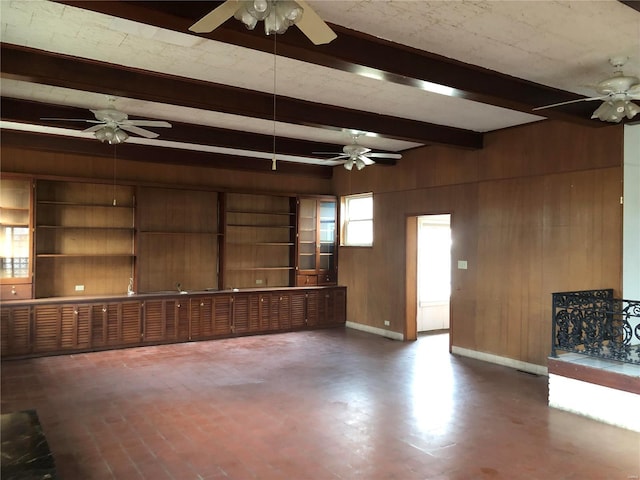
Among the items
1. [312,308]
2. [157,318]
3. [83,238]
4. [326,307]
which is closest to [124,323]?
[157,318]

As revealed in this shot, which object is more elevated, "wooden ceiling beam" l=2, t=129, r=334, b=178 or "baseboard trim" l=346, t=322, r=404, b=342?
"wooden ceiling beam" l=2, t=129, r=334, b=178

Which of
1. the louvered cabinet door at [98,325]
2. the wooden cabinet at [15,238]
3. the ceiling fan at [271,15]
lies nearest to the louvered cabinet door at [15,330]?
the wooden cabinet at [15,238]

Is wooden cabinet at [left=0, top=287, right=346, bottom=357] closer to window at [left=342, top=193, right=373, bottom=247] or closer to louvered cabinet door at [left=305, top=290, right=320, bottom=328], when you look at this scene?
louvered cabinet door at [left=305, top=290, right=320, bottom=328]

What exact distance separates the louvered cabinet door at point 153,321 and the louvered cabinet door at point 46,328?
1.17m

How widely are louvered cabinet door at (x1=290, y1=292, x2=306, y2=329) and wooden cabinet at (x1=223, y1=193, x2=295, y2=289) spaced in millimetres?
515

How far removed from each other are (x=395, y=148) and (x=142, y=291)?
4.81m

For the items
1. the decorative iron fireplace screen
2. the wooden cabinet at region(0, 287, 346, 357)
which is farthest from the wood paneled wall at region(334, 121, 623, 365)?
the wooden cabinet at region(0, 287, 346, 357)

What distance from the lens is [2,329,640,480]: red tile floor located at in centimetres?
350

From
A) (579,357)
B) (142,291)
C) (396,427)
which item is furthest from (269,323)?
(579,357)

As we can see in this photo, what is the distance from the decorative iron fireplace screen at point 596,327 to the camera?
181 inches

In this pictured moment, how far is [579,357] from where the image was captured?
15.9 ft

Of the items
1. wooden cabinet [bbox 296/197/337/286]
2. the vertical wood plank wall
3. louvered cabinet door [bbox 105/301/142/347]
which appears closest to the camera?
the vertical wood plank wall

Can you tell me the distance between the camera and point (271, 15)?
249 cm

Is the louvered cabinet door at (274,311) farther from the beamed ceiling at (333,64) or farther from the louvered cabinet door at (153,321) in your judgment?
the beamed ceiling at (333,64)
